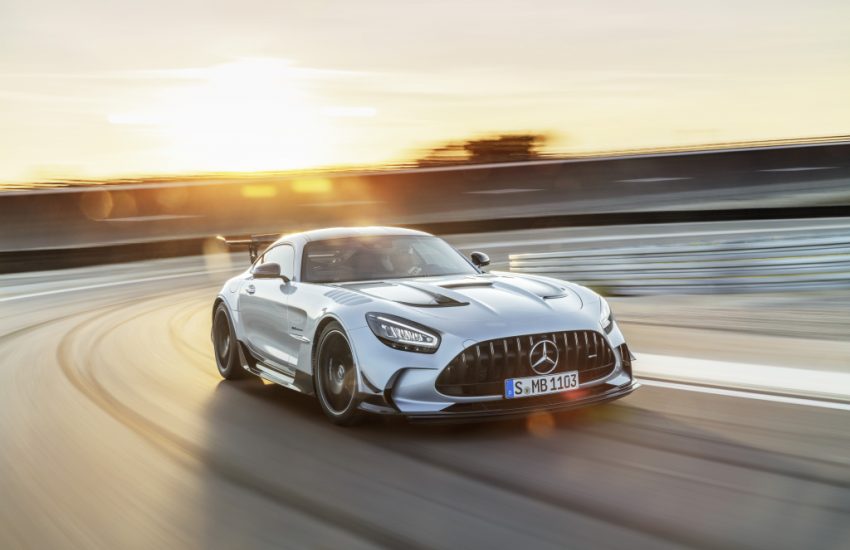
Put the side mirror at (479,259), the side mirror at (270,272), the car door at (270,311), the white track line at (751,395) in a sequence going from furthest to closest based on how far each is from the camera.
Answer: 1. the side mirror at (479,259)
2. the side mirror at (270,272)
3. the car door at (270,311)
4. the white track line at (751,395)

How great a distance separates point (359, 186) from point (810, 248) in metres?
16.5

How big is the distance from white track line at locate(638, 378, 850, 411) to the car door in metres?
2.55

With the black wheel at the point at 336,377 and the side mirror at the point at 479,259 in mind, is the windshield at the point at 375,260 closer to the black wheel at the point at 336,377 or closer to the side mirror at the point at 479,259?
the side mirror at the point at 479,259

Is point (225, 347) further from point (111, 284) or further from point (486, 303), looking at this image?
point (111, 284)

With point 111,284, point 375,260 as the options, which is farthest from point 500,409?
point 111,284

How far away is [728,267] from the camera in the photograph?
12.6 m

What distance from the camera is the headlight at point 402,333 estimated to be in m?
5.56

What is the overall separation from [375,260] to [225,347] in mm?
1829

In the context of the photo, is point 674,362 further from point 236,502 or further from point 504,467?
point 236,502

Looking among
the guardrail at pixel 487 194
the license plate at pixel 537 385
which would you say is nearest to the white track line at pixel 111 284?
the guardrail at pixel 487 194

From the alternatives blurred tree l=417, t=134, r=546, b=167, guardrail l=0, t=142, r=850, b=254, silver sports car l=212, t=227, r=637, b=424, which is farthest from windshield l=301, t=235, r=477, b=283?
blurred tree l=417, t=134, r=546, b=167

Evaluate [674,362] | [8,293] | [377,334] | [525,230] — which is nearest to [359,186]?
[525,230]

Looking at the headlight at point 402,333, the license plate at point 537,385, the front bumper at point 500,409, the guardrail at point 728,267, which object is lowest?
the guardrail at point 728,267

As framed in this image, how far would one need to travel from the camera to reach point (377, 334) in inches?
226
